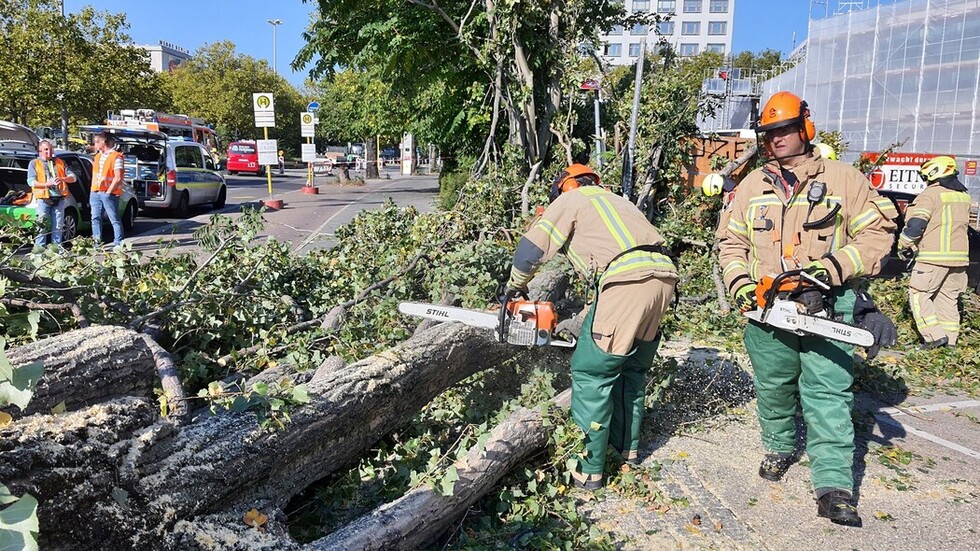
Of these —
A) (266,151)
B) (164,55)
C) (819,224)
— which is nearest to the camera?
(819,224)

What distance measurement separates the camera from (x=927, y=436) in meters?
4.34

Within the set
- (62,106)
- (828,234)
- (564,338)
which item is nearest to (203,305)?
(564,338)

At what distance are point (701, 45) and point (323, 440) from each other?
78.7 metres

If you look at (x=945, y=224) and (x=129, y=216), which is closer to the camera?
(x=945, y=224)

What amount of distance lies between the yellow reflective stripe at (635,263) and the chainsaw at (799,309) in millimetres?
491

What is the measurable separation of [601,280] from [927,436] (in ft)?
8.61

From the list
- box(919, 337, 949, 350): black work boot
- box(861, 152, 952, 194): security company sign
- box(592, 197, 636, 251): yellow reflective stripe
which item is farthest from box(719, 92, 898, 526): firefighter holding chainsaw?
box(861, 152, 952, 194): security company sign

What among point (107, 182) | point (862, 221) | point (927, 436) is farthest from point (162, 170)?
point (927, 436)

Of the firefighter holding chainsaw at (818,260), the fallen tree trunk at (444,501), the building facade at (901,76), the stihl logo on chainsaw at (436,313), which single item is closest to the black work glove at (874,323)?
the firefighter holding chainsaw at (818,260)

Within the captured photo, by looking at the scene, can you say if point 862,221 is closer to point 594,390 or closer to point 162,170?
point 594,390

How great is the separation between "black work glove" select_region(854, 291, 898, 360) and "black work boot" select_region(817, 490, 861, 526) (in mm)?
682

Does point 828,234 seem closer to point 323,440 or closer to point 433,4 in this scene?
point 323,440

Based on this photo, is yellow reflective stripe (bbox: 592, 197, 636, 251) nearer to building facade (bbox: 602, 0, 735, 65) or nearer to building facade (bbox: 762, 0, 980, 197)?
building facade (bbox: 762, 0, 980, 197)

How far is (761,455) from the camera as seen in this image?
3908 millimetres
